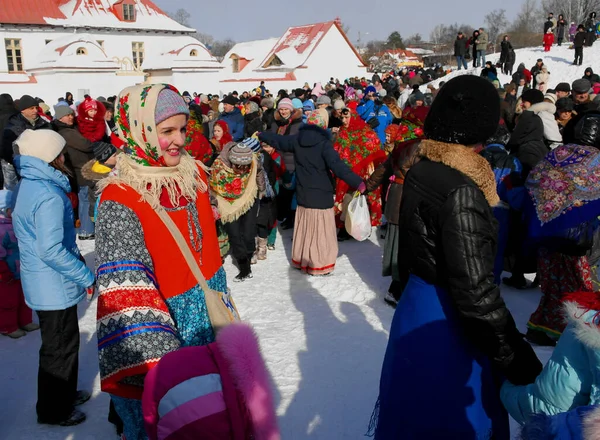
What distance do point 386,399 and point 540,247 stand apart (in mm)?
2679

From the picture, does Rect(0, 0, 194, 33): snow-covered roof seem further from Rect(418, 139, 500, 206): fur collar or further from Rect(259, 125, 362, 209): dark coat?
Rect(418, 139, 500, 206): fur collar

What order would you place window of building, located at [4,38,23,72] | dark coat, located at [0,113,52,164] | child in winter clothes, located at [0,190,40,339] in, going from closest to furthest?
child in winter clothes, located at [0,190,40,339]
dark coat, located at [0,113,52,164]
window of building, located at [4,38,23,72]

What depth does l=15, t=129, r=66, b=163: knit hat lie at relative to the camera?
9.83 feet

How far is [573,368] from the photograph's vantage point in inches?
60.3

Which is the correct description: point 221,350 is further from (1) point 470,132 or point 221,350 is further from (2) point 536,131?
(2) point 536,131

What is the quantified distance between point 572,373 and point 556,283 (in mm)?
2841

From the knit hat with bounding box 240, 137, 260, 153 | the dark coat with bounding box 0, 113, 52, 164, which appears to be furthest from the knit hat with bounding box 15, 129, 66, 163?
the dark coat with bounding box 0, 113, 52, 164

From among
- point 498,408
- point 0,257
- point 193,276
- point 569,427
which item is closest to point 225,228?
point 0,257

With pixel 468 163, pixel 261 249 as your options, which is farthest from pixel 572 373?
pixel 261 249

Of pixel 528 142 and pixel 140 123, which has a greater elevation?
pixel 140 123

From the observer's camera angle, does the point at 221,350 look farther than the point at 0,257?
No

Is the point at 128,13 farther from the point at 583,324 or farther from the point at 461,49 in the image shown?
the point at 583,324

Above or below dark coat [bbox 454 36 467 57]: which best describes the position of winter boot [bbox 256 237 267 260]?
below

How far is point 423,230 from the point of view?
1.85 metres
